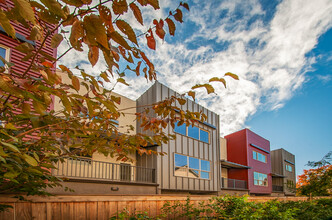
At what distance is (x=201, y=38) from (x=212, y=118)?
11345mm

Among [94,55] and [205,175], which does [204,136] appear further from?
[94,55]

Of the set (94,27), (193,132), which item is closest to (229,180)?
(193,132)

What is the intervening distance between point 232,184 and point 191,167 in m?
7.42

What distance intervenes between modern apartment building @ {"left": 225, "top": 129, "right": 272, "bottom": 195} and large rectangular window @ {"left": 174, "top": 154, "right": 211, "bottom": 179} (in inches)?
283

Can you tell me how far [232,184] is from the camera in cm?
2241

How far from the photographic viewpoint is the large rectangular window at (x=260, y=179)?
83.5 feet

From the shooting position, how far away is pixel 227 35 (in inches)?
447

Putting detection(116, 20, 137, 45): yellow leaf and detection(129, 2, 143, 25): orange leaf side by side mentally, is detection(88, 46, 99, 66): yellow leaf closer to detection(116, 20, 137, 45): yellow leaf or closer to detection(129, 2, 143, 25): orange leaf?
detection(116, 20, 137, 45): yellow leaf

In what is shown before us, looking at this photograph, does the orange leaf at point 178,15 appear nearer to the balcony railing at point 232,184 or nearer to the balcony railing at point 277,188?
the balcony railing at point 232,184

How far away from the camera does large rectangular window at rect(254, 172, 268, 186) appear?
83.5 ft

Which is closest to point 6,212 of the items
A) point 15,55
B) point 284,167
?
point 15,55

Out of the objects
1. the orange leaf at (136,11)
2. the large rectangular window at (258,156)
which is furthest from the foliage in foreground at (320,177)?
the orange leaf at (136,11)

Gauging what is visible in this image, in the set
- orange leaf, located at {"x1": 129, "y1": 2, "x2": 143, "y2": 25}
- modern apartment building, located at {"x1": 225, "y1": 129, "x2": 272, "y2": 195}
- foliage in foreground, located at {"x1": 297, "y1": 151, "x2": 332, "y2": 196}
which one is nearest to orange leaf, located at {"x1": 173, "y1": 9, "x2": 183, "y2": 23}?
orange leaf, located at {"x1": 129, "y1": 2, "x2": 143, "y2": 25}

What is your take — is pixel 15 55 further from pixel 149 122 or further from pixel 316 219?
pixel 316 219
